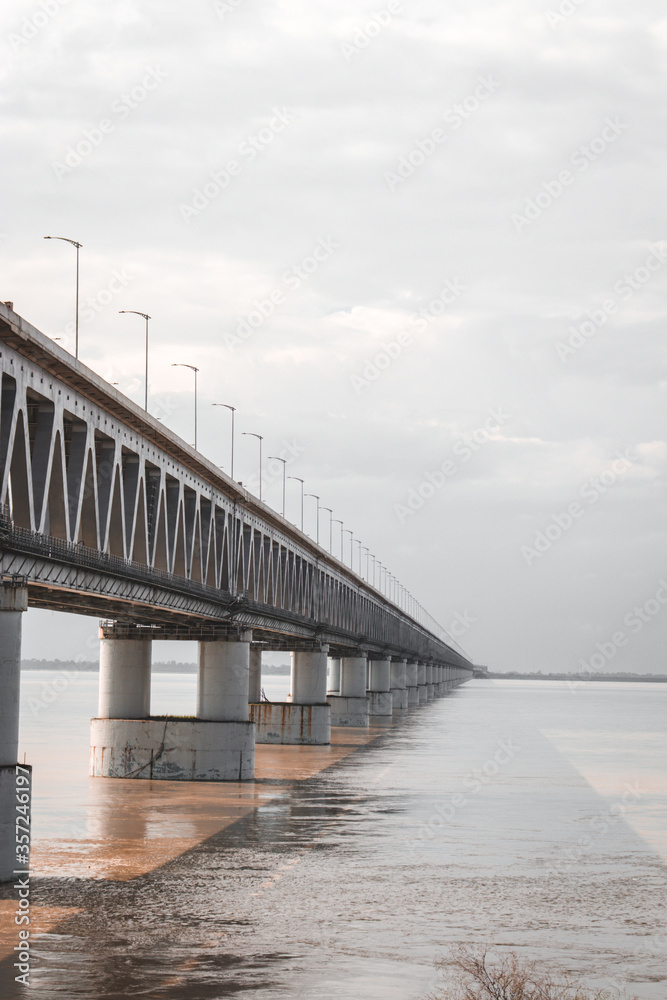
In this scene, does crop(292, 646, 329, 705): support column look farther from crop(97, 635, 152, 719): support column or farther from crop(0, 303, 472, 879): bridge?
crop(97, 635, 152, 719): support column

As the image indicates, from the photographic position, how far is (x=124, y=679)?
179ft

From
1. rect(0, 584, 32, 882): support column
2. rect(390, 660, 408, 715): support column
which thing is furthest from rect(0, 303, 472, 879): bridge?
rect(390, 660, 408, 715): support column

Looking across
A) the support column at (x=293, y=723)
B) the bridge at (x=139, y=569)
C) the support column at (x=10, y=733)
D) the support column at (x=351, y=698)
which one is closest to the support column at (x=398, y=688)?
the support column at (x=351, y=698)

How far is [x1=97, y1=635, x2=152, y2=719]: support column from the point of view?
54000 mm

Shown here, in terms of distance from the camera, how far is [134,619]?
5194 cm

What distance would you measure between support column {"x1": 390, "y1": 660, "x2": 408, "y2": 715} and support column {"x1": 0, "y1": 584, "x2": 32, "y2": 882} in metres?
114

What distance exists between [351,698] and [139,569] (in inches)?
2736

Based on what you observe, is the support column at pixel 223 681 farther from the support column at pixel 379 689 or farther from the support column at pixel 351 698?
the support column at pixel 379 689

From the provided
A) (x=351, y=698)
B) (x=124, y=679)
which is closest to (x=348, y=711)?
(x=351, y=698)

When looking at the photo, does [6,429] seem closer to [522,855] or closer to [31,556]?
[31,556]

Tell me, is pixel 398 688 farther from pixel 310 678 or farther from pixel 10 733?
pixel 10 733

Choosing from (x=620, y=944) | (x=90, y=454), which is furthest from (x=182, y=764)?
(x=620, y=944)

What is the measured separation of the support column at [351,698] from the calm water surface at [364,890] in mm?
45892

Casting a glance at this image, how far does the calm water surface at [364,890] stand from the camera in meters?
22.3
